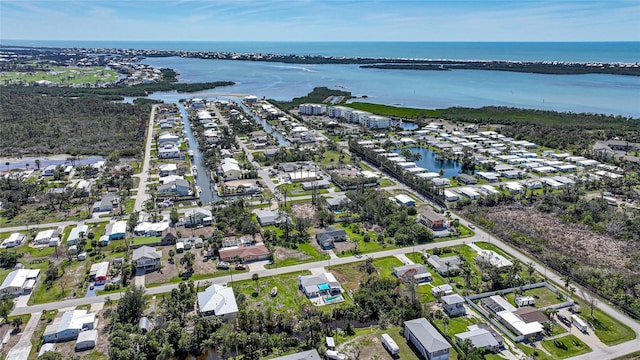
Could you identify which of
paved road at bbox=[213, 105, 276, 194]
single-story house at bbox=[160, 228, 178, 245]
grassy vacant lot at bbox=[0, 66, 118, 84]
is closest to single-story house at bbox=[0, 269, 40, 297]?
single-story house at bbox=[160, 228, 178, 245]

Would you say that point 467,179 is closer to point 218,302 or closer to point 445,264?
point 445,264

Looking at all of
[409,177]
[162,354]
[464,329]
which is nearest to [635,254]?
[464,329]

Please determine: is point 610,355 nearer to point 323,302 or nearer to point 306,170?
point 323,302

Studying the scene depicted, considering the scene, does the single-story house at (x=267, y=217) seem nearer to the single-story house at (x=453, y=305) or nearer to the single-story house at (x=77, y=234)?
the single-story house at (x=77, y=234)

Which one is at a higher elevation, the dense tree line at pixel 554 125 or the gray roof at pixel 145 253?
the dense tree line at pixel 554 125

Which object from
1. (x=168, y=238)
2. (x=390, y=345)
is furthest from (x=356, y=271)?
(x=168, y=238)

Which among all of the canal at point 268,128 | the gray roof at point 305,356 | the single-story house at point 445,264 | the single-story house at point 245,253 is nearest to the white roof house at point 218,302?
the single-story house at point 245,253
